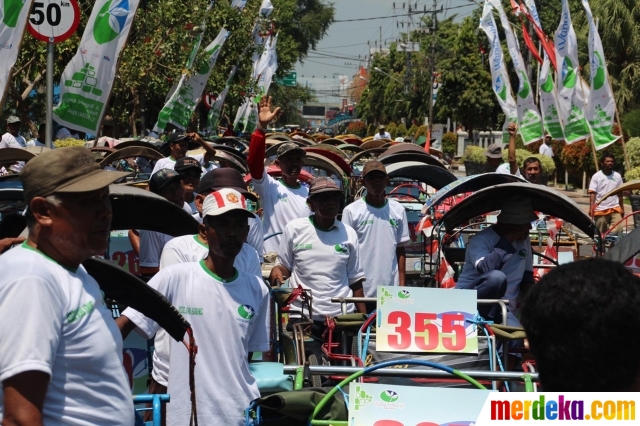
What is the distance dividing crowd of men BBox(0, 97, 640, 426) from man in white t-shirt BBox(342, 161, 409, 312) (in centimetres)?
1

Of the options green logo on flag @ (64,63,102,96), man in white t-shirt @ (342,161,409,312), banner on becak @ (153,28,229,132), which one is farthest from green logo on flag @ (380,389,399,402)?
banner on becak @ (153,28,229,132)

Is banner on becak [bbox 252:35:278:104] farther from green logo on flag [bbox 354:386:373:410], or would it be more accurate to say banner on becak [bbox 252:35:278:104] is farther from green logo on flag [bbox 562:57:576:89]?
green logo on flag [bbox 354:386:373:410]

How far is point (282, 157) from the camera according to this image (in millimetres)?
10023

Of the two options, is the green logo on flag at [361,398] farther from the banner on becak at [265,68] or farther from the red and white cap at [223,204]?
the banner on becak at [265,68]

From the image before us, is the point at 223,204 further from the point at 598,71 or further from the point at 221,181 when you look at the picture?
the point at 598,71

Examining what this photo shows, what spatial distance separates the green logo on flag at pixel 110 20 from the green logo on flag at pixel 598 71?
983 cm

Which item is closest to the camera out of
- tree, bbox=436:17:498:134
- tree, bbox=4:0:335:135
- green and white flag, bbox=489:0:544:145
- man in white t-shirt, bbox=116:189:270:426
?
man in white t-shirt, bbox=116:189:270:426

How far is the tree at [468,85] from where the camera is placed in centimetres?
6912

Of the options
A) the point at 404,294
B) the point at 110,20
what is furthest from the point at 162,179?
the point at 110,20

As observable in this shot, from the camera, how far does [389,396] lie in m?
4.50

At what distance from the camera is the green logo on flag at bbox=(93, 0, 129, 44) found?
12.3m

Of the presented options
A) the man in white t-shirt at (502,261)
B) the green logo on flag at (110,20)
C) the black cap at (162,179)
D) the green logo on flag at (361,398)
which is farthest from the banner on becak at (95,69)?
the green logo on flag at (361,398)

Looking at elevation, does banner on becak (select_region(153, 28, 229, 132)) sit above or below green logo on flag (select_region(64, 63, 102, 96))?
above

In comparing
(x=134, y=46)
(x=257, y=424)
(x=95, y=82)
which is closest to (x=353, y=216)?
(x=95, y=82)
